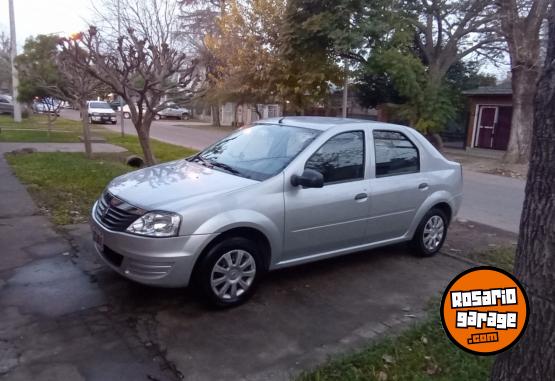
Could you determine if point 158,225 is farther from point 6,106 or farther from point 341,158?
point 6,106

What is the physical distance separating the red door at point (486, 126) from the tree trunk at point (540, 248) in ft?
68.8

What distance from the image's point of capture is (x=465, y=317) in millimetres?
1971

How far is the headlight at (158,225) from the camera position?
3656 mm

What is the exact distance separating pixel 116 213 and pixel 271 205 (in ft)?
4.31

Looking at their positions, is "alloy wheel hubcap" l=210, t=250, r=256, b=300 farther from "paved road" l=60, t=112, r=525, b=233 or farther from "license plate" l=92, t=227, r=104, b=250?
"paved road" l=60, t=112, r=525, b=233

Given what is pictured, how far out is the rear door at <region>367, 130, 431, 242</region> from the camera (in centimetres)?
491

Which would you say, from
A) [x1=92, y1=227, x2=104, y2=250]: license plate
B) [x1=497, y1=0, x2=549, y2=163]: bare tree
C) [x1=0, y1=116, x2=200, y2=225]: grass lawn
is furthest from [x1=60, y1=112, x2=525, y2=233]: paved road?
[x1=0, y1=116, x2=200, y2=225]: grass lawn

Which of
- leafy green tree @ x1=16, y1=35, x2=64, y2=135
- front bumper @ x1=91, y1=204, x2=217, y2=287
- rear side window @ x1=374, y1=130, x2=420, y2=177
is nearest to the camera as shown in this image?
front bumper @ x1=91, y1=204, x2=217, y2=287

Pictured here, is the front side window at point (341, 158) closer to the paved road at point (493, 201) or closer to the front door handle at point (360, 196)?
the front door handle at point (360, 196)

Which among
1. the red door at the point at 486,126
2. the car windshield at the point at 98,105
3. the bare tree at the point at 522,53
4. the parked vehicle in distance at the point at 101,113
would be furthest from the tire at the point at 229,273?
the car windshield at the point at 98,105

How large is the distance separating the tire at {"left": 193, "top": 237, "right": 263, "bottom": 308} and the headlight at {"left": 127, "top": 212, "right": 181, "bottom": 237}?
371 mm

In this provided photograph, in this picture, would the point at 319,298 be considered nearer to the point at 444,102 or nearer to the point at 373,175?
the point at 373,175

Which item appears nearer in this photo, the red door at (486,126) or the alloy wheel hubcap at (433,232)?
the alloy wheel hubcap at (433,232)

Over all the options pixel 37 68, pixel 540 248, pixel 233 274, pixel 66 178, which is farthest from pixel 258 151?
pixel 37 68
